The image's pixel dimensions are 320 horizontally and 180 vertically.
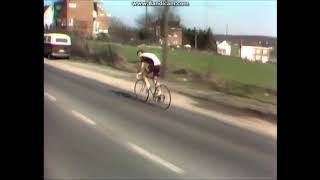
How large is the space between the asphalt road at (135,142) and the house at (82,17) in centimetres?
141

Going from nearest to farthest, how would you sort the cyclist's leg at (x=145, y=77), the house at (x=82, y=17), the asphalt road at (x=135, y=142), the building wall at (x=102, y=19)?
the house at (x=82, y=17) → the building wall at (x=102, y=19) → the cyclist's leg at (x=145, y=77) → the asphalt road at (x=135, y=142)

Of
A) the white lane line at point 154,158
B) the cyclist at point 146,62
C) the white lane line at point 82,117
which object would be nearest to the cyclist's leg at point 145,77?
the cyclist at point 146,62

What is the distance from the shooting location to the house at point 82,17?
14.4ft

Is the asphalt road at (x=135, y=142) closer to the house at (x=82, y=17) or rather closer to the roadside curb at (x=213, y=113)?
the roadside curb at (x=213, y=113)

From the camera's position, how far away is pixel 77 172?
5340 mm

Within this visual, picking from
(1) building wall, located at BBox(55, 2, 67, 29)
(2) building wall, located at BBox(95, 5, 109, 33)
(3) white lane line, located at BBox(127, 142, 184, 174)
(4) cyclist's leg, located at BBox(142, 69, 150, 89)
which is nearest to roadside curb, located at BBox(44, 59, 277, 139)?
(3) white lane line, located at BBox(127, 142, 184, 174)
